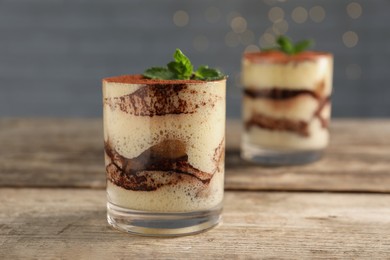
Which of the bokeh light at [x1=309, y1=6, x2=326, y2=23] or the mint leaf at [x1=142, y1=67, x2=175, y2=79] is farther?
the bokeh light at [x1=309, y1=6, x2=326, y2=23]

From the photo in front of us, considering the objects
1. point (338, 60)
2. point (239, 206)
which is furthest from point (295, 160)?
point (338, 60)

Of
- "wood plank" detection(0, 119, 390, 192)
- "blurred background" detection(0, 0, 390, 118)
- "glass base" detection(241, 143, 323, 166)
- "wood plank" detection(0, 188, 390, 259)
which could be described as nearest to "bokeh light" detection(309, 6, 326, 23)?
"blurred background" detection(0, 0, 390, 118)

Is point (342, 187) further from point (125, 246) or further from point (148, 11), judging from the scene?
point (148, 11)

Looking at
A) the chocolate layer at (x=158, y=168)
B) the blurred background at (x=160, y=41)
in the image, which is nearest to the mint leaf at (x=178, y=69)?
the chocolate layer at (x=158, y=168)

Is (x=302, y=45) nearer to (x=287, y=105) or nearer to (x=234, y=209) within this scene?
(x=287, y=105)

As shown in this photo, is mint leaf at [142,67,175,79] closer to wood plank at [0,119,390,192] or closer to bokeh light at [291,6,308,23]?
wood plank at [0,119,390,192]

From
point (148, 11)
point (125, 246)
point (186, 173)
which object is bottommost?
point (125, 246)
